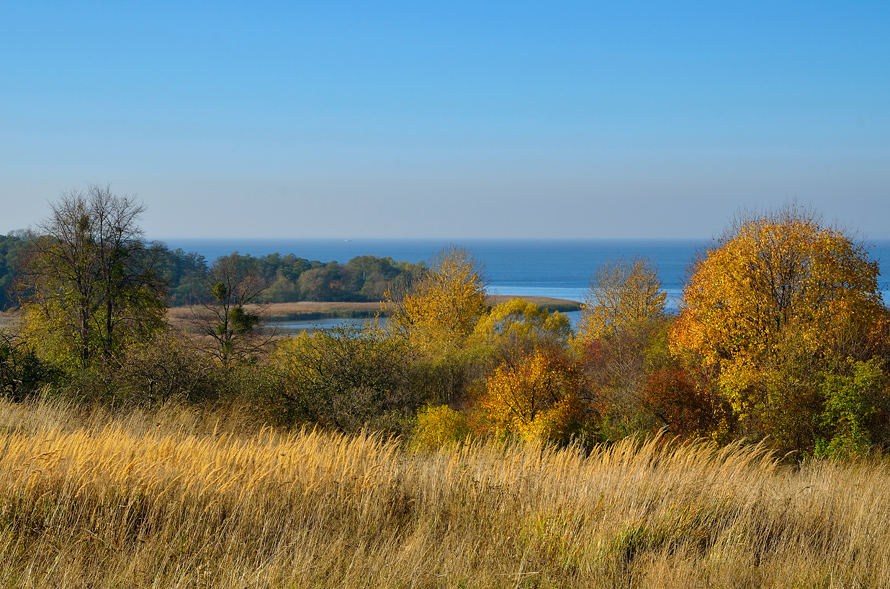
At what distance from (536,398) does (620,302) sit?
1047 inches

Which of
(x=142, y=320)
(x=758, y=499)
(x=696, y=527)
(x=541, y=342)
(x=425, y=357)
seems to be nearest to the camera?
(x=696, y=527)

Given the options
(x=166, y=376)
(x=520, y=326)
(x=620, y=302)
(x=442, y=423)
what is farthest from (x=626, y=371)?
(x=166, y=376)

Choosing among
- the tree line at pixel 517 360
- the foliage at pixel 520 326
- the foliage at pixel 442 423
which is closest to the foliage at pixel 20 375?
the tree line at pixel 517 360

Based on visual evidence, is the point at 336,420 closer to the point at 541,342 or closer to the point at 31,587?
the point at 31,587

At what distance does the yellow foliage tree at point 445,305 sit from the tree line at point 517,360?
12.2 metres

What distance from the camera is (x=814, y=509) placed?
7148mm

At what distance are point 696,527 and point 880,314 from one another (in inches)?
1030

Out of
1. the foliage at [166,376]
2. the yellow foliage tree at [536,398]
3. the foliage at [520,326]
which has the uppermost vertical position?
the foliage at [166,376]

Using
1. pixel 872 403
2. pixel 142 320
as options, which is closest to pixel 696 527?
pixel 872 403

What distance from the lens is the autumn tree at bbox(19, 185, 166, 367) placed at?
2972 cm

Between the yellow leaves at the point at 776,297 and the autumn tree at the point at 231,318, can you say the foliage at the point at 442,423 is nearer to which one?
the yellow leaves at the point at 776,297

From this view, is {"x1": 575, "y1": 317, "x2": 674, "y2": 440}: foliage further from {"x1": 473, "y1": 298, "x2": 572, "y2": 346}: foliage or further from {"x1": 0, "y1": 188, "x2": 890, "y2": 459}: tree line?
{"x1": 473, "y1": 298, "x2": 572, "y2": 346}: foliage

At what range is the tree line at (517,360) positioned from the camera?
17688mm

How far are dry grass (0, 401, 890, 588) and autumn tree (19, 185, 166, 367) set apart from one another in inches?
980
